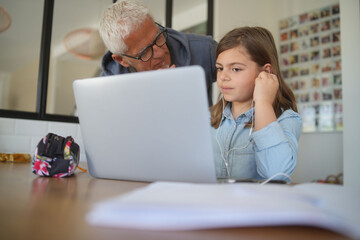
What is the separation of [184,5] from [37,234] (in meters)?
3.77

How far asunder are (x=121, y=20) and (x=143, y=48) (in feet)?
0.51

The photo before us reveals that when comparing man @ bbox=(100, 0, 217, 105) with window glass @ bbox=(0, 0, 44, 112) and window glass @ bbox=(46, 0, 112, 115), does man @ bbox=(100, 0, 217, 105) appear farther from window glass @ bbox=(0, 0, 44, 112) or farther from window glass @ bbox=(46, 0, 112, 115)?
window glass @ bbox=(46, 0, 112, 115)

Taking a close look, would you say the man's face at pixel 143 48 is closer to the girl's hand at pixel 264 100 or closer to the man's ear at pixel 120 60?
the man's ear at pixel 120 60

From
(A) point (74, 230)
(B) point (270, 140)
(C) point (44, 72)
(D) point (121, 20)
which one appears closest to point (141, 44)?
(D) point (121, 20)

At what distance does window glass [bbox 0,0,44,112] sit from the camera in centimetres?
262

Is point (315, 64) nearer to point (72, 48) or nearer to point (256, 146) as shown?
point (72, 48)

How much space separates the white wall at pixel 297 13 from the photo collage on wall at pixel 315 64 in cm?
8

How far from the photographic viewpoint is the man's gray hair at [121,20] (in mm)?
1391

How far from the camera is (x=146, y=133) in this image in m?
0.65

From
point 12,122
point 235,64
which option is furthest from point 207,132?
point 12,122

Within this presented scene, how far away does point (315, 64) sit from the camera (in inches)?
141

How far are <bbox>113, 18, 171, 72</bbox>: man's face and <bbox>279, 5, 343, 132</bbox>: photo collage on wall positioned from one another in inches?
98.1

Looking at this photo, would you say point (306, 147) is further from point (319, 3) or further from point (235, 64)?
point (235, 64)

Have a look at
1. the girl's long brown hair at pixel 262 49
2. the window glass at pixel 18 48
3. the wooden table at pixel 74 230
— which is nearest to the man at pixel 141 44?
the girl's long brown hair at pixel 262 49
